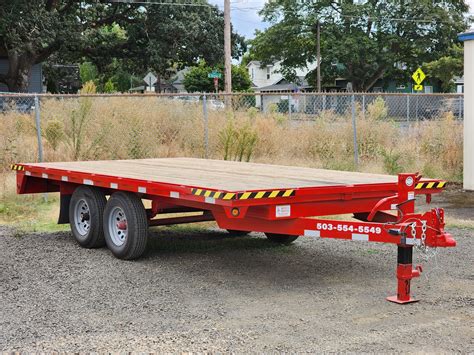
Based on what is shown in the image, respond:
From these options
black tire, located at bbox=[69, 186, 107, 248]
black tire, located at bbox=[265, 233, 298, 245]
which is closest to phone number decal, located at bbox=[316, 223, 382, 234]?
black tire, located at bbox=[265, 233, 298, 245]

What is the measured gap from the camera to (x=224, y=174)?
8156mm

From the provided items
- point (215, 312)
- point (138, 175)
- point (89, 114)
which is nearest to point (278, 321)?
point (215, 312)

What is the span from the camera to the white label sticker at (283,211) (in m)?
6.31

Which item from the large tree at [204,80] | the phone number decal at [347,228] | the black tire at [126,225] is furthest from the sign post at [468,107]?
the large tree at [204,80]

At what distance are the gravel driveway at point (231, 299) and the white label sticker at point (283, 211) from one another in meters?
0.78

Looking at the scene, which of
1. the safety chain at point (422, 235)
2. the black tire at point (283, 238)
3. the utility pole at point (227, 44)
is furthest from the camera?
the utility pole at point (227, 44)

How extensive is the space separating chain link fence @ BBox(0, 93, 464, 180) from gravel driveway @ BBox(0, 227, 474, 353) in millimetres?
6056

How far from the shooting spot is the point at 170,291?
22.2 feet

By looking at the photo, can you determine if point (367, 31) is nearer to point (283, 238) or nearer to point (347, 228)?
point (283, 238)

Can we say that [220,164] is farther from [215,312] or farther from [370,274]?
[215,312]

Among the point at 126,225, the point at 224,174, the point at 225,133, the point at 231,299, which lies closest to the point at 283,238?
the point at 224,174

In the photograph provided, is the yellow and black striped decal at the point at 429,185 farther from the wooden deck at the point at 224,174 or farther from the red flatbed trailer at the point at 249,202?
the wooden deck at the point at 224,174

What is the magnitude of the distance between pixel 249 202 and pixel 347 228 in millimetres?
878

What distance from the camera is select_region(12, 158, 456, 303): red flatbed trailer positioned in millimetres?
6043
